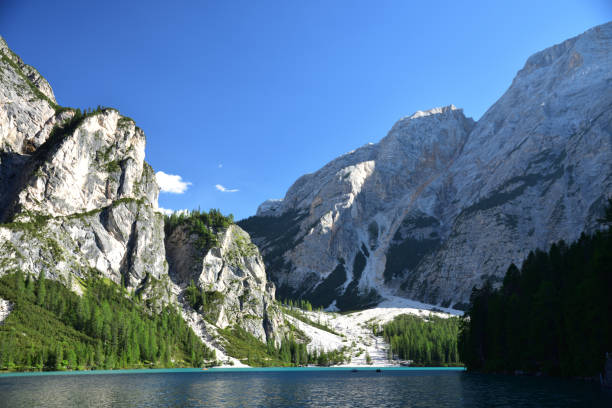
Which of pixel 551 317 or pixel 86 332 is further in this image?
pixel 86 332

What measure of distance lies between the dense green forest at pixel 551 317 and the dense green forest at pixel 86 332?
113m

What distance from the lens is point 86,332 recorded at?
154m

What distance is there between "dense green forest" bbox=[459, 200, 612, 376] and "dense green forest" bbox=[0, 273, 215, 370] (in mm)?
113192

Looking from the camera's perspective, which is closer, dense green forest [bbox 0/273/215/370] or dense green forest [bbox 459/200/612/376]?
dense green forest [bbox 459/200/612/376]

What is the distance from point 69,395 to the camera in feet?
201

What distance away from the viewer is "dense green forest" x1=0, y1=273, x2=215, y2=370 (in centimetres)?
12800

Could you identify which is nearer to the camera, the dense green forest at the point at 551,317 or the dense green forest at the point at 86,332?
the dense green forest at the point at 551,317

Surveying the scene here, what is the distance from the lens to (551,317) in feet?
263

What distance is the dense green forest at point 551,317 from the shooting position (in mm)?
60228

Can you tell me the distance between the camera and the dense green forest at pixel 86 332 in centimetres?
12800

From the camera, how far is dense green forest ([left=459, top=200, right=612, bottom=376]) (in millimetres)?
60228

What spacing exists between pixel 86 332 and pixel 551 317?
14514cm

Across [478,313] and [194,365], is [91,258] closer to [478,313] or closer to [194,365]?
[194,365]

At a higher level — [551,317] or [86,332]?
[551,317]
